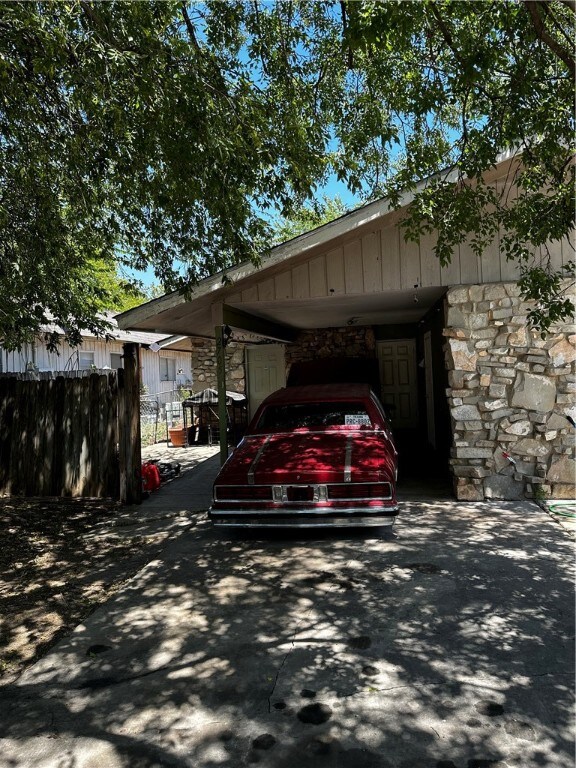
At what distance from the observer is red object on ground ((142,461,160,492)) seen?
861 centimetres

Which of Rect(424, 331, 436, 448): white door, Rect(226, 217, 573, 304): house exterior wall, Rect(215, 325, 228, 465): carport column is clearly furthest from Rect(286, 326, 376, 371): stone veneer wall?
Rect(215, 325, 228, 465): carport column

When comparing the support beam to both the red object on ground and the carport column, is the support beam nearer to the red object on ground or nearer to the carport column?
the carport column

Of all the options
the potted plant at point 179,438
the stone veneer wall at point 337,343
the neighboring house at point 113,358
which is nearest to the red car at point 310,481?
the neighboring house at point 113,358

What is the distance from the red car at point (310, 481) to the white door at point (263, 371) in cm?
840

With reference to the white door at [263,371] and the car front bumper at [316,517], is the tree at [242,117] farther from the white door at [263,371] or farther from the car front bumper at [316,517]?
the white door at [263,371]

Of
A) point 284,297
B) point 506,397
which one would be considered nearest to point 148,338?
point 284,297

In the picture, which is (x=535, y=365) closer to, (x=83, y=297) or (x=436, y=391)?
(x=436, y=391)

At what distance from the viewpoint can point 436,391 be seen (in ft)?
33.3

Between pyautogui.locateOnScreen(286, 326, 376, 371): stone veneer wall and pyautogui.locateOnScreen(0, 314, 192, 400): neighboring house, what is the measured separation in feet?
12.3

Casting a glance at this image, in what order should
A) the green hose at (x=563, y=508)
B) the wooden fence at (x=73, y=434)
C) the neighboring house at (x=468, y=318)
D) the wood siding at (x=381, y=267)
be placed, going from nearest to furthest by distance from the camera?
the green hose at (x=563, y=508) → the neighboring house at (x=468, y=318) → the wood siding at (x=381, y=267) → the wooden fence at (x=73, y=434)

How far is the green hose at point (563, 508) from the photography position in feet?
21.1

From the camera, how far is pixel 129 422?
779 centimetres

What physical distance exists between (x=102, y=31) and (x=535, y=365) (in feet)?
20.0

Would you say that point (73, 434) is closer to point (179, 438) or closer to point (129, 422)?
point (129, 422)
